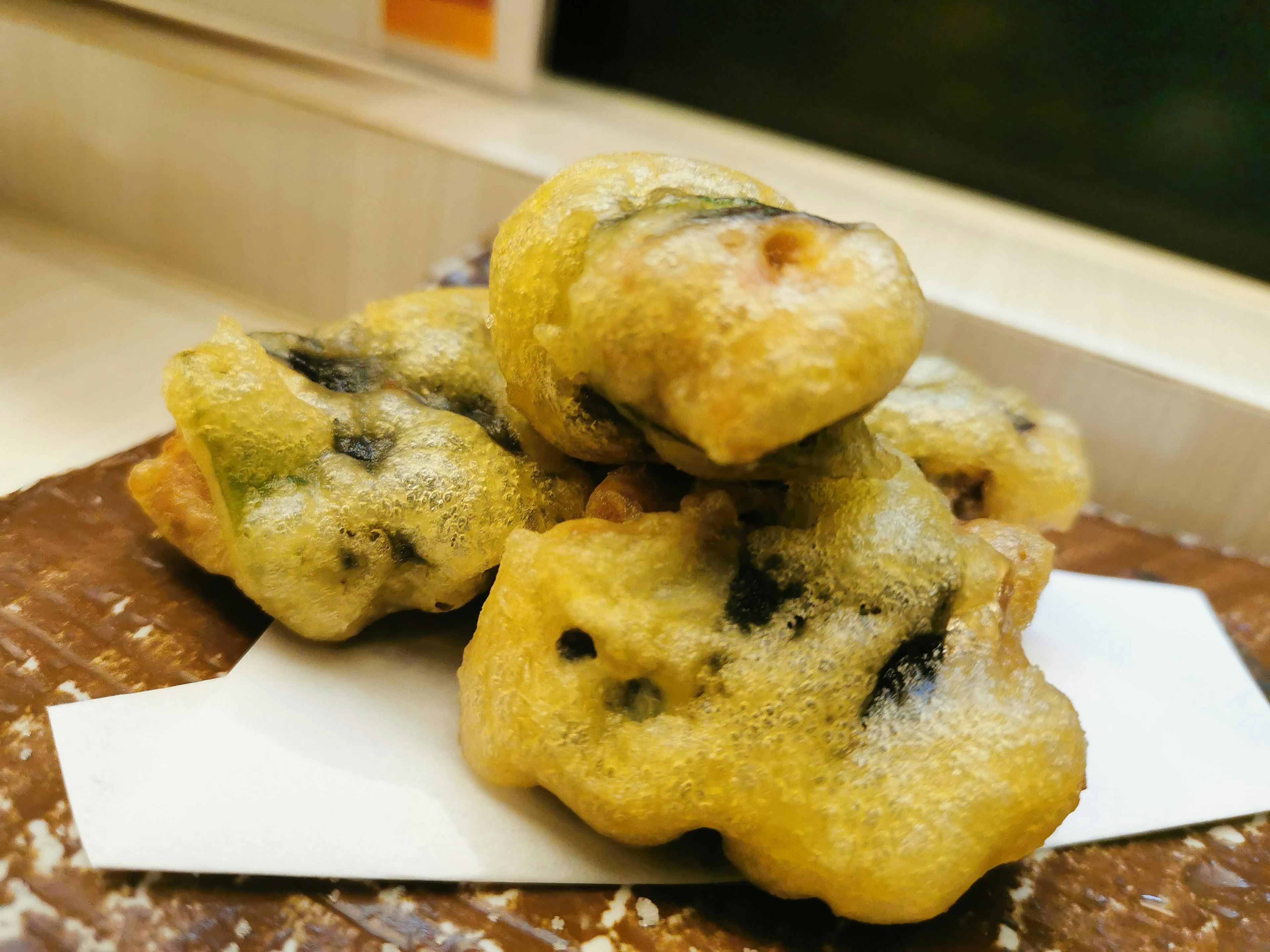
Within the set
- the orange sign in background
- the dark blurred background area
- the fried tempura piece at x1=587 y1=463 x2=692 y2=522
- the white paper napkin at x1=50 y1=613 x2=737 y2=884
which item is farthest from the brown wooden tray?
the dark blurred background area

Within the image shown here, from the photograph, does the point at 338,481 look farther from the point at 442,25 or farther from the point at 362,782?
the point at 442,25

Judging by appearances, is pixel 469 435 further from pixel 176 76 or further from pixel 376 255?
pixel 176 76

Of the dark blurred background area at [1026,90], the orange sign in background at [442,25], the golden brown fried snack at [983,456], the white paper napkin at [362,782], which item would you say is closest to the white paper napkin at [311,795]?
the white paper napkin at [362,782]

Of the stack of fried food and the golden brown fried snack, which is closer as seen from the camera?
the stack of fried food

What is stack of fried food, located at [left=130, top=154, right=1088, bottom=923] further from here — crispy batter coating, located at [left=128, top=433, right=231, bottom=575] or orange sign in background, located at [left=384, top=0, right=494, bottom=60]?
orange sign in background, located at [left=384, top=0, right=494, bottom=60]

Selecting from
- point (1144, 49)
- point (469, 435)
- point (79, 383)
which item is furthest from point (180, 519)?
point (1144, 49)
